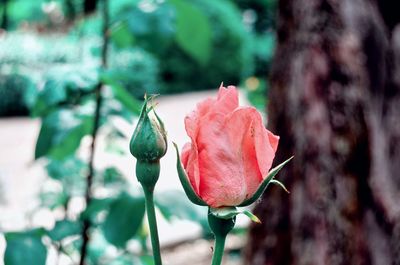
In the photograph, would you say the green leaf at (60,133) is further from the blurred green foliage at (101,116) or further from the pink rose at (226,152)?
the pink rose at (226,152)

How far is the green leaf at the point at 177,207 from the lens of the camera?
1.14m

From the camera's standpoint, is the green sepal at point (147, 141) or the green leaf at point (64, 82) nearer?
the green sepal at point (147, 141)

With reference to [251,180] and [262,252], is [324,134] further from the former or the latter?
[251,180]

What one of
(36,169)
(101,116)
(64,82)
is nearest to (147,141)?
(64,82)

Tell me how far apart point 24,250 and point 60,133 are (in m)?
0.24

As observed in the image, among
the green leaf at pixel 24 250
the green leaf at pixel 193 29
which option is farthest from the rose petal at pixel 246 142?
the green leaf at pixel 193 29

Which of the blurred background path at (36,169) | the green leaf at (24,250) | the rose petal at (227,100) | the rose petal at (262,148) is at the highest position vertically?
the rose petal at (227,100)

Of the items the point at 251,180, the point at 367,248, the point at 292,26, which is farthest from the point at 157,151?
the point at 292,26

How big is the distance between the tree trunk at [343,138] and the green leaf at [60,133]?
555 millimetres

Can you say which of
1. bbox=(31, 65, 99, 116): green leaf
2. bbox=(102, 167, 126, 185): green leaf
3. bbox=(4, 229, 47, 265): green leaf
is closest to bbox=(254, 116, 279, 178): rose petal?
bbox=(4, 229, 47, 265): green leaf

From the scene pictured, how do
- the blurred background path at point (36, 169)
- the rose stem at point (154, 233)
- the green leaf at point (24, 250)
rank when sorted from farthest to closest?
the blurred background path at point (36, 169) < the green leaf at point (24, 250) < the rose stem at point (154, 233)

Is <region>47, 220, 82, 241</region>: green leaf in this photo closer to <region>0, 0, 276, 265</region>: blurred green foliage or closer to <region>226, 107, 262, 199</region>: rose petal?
<region>0, 0, 276, 265</region>: blurred green foliage

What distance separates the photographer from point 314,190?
4.76 feet

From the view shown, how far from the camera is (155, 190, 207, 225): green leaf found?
44.7 inches
